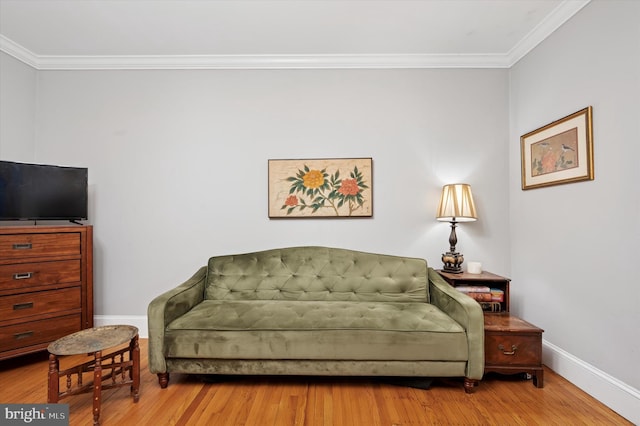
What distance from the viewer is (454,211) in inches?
102

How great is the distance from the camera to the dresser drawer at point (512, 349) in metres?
2.02

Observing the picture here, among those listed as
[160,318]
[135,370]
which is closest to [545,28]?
[160,318]

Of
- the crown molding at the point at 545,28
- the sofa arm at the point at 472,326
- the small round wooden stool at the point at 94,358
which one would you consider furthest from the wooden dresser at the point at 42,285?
the crown molding at the point at 545,28

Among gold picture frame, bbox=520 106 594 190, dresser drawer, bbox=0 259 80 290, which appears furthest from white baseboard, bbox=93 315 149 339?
gold picture frame, bbox=520 106 594 190

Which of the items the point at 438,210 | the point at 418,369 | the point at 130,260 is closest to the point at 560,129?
the point at 438,210

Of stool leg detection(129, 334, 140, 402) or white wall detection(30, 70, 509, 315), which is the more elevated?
white wall detection(30, 70, 509, 315)

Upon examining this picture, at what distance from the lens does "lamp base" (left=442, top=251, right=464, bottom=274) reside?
261cm

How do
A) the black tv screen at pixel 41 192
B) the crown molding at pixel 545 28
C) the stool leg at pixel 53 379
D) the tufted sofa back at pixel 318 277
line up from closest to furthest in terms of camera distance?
the stool leg at pixel 53 379 < the crown molding at pixel 545 28 < the black tv screen at pixel 41 192 < the tufted sofa back at pixel 318 277

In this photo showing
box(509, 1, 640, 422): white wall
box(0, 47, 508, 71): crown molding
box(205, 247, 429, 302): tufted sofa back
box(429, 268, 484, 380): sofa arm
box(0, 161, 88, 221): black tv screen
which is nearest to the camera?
box(509, 1, 640, 422): white wall

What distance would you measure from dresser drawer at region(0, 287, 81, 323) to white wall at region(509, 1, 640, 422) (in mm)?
3717

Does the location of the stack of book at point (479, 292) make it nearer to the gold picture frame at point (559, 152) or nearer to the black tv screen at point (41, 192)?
the gold picture frame at point (559, 152)

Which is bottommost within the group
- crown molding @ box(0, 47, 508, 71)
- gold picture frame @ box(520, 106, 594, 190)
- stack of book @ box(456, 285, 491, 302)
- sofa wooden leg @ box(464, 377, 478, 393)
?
sofa wooden leg @ box(464, 377, 478, 393)

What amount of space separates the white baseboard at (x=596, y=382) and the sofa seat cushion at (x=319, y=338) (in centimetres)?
83

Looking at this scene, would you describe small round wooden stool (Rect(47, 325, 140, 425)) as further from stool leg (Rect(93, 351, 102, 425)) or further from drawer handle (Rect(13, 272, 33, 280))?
drawer handle (Rect(13, 272, 33, 280))
